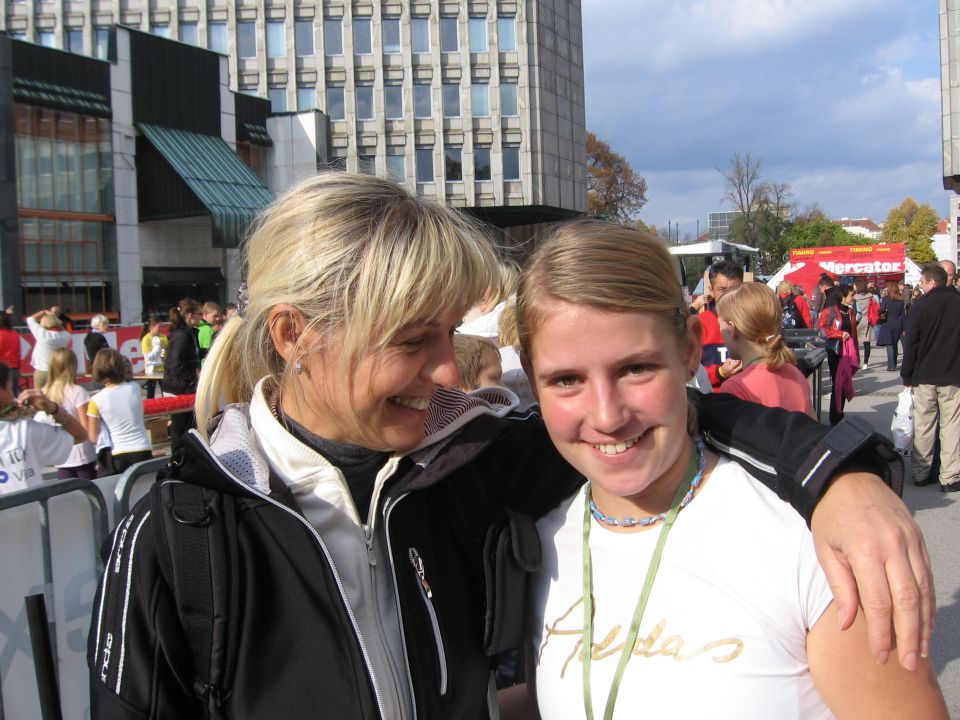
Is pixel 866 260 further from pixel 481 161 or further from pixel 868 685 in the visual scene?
pixel 868 685

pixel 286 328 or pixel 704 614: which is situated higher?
pixel 286 328

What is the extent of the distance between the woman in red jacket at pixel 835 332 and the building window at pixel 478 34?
32296mm

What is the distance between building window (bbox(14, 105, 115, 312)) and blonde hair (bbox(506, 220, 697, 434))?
2684 centimetres

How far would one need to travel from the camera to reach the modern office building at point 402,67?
142 feet

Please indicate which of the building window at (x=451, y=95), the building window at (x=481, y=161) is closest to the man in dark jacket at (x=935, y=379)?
the building window at (x=481, y=161)

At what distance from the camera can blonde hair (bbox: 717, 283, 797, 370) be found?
16.5ft

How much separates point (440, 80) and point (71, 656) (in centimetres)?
4367

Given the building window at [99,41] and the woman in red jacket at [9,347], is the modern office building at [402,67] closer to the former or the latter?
the building window at [99,41]

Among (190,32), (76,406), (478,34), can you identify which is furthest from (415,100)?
(76,406)

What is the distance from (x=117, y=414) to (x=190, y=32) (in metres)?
43.5

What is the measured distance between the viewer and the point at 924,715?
137 cm

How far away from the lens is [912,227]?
328ft

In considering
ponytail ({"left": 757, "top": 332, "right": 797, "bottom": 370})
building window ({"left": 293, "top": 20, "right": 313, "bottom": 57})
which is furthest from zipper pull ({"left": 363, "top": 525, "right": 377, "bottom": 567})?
building window ({"left": 293, "top": 20, "right": 313, "bottom": 57})

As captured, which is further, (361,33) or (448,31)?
(361,33)
